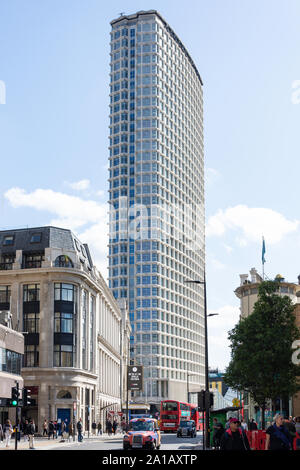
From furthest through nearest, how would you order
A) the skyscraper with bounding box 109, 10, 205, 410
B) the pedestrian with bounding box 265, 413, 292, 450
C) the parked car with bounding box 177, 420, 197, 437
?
the skyscraper with bounding box 109, 10, 205, 410 < the parked car with bounding box 177, 420, 197, 437 < the pedestrian with bounding box 265, 413, 292, 450

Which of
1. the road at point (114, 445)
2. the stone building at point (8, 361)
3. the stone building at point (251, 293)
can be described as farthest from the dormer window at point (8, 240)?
the road at point (114, 445)

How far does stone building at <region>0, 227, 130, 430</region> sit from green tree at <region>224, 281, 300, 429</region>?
2485 cm

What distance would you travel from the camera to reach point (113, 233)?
563 ft

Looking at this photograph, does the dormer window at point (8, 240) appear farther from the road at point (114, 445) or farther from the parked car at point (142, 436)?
the parked car at point (142, 436)

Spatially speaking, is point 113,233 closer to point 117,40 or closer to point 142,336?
point 142,336

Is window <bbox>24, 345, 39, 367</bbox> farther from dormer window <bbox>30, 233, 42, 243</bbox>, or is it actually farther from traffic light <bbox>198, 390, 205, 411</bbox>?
traffic light <bbox>198, 390, 205, 411</bbox>

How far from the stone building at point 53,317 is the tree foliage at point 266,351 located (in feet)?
81.9

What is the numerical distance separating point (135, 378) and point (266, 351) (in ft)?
148

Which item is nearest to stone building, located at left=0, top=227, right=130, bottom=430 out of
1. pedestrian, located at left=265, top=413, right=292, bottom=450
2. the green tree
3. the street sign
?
the street sign

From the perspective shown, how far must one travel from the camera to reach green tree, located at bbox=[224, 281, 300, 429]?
54.6 metres

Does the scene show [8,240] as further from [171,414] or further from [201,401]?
[201,401]

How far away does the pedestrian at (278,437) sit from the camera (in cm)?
1572
